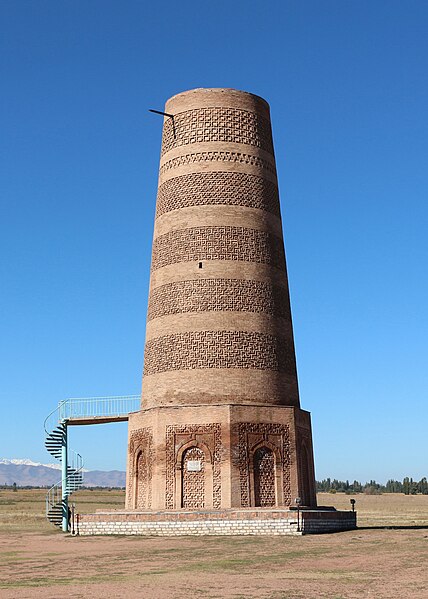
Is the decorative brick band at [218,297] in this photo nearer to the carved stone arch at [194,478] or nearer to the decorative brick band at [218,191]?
the decorative brick band at [218,191]

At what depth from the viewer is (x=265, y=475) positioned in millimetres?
23375

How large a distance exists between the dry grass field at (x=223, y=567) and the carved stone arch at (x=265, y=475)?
9.24 ft

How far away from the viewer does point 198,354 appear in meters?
24.2

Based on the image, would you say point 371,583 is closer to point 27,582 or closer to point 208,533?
A: point 27,582

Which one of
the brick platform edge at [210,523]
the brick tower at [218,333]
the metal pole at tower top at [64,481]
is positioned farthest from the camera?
the metal pole at tower top at [64,481]

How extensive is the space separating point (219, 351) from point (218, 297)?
1659 mm

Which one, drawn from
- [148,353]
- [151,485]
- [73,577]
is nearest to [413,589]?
[73,577]

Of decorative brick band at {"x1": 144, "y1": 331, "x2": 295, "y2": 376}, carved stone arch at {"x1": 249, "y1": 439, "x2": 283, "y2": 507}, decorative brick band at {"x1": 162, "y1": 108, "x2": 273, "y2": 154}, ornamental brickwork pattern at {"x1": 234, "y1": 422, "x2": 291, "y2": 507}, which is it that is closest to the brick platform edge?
ornamental brickwork pattern at {"x1": 234, "y1": 422, "x2": 291, "y2": 507}

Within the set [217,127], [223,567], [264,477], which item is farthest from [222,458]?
[217,127]

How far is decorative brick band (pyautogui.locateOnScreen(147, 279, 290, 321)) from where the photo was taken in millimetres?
24578

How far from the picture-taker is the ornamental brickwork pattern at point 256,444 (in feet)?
75.1

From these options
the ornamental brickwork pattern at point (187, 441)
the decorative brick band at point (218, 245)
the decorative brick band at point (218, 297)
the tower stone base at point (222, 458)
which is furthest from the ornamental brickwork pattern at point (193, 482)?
the decorative brick band at point (218, 245)

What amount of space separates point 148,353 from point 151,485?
13.6 ft

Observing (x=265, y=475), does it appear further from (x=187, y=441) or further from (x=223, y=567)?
(x=223, y=567)
